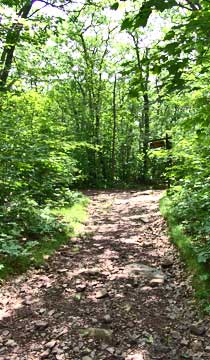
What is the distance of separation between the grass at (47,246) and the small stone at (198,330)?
277 cm

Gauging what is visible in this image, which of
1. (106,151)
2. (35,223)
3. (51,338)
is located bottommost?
(51,338)

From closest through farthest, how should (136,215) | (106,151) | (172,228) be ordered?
(172,228) < (136,215) < (106,151)

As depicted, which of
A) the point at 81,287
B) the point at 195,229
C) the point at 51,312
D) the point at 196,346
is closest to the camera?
the point at 196,346

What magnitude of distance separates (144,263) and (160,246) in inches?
41.6

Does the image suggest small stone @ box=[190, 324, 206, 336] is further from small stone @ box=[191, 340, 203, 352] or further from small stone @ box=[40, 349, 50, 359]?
small stone @ box=[40, 349, 50, 359]

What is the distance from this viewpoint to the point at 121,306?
4984 mm

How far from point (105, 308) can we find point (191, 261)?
1829 mm

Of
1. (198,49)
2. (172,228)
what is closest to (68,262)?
(172,228)

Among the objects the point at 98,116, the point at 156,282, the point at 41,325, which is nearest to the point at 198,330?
the point at 156,282

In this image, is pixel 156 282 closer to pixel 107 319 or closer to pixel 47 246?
pixel 107 319

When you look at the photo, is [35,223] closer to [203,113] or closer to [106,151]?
[203,113]

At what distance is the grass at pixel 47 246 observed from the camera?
615 centimetres

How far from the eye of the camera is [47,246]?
7.43 m

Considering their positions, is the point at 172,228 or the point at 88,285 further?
the point at 172,228
